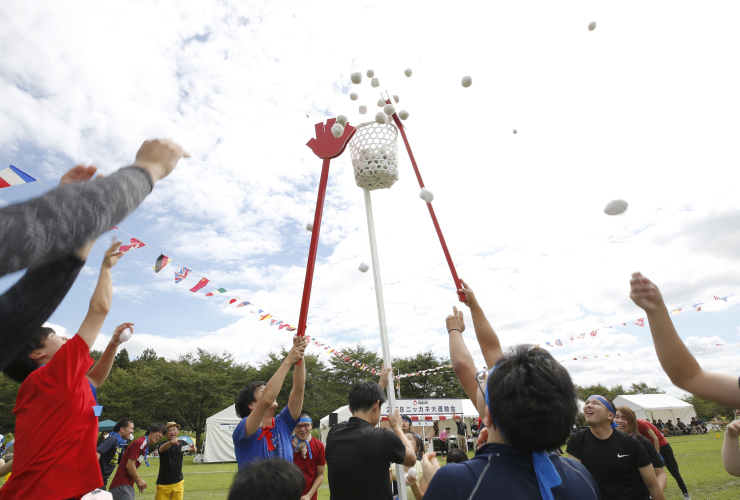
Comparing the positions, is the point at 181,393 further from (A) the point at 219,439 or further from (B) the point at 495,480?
(B) the point at 495,480

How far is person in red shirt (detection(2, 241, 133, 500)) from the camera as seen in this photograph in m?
1.90

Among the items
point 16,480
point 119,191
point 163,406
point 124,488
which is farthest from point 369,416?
point 163,406

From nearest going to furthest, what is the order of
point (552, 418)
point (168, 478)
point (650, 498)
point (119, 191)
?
point (119, 191) < point (552, 418) < point (650, 498) < point (168, 478)

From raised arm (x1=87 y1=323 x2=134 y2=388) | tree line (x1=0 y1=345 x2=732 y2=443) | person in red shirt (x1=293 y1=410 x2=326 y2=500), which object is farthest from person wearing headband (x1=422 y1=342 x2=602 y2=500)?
tree line (x1=0 y1=345 x2=732 y2=443)

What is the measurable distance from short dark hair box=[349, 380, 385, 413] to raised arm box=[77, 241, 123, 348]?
222 centimetres

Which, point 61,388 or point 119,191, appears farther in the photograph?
point 61,388

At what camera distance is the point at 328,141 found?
5172 mm

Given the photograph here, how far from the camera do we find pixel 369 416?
3.73 metres

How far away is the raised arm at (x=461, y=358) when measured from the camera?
97.6 inches

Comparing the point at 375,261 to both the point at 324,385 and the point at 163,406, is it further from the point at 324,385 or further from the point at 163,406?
the point at 324,385

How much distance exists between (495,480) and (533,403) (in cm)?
Result: 29

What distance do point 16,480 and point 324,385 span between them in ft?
132

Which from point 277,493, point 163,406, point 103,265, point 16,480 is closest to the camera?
point 277,493

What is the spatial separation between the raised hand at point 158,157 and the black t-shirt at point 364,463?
9.64ft
